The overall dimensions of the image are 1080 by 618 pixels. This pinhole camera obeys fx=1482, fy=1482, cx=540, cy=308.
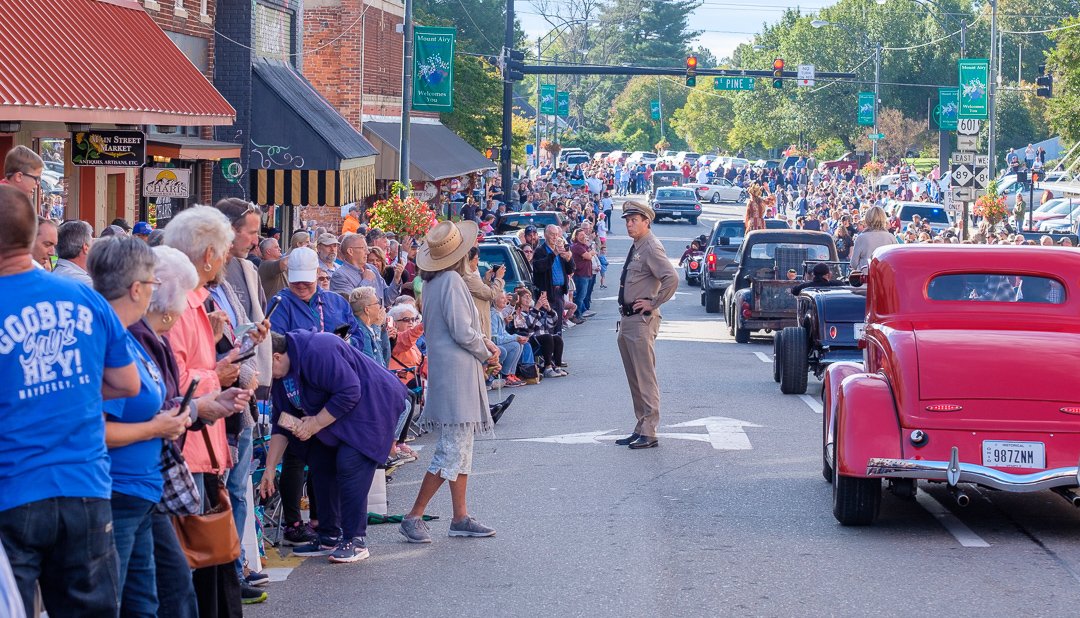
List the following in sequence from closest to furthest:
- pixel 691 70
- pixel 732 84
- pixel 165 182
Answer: pixel 165 182 → pixel 691 70 → pixel 732 84

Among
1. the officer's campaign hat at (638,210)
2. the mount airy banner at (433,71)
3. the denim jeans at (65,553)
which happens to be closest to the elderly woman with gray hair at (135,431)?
the denim jeans at (65,553)

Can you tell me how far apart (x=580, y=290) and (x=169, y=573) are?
21.9m

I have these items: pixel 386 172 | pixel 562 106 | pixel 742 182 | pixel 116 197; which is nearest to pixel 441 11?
pixel 562 106

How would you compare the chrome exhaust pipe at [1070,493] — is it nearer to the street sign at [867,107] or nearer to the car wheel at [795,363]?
the car wheel at [795,363]

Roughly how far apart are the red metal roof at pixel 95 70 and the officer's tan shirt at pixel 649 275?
5454 mm

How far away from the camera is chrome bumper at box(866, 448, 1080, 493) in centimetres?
865

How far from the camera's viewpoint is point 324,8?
1326 inches

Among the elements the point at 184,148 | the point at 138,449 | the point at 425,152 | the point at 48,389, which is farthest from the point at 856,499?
the point at 425,152

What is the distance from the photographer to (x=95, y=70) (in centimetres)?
1558

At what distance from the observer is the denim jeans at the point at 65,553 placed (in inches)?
190

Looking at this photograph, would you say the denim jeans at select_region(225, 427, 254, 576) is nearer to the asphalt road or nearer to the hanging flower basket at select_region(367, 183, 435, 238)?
the asphalt road

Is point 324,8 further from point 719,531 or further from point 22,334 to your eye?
point 22,334

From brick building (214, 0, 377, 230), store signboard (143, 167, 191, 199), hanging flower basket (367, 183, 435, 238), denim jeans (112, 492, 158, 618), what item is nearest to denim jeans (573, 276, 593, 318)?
brick building (214, 0, 377, 230)

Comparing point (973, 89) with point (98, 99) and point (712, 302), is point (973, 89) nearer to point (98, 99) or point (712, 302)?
point (712, 302)
